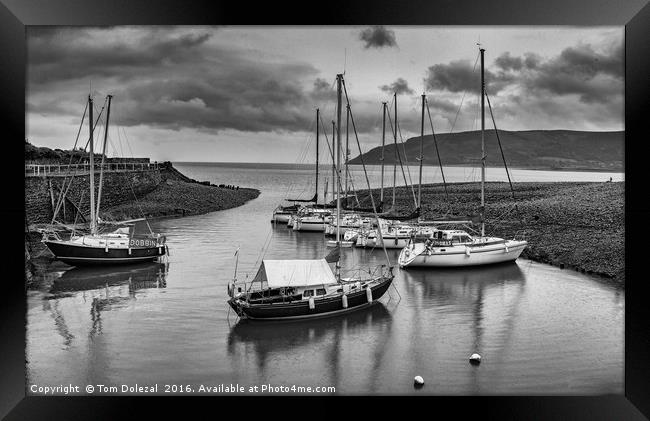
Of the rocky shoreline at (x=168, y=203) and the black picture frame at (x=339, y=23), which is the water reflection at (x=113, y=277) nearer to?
the rocky shoreline at (x=168, y=203)

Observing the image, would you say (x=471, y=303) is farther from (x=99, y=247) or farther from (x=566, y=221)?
(x=99, y=247)

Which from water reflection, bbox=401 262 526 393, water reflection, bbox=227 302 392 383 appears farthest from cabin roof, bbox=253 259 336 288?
water reflection, bbox=401 262 526 393

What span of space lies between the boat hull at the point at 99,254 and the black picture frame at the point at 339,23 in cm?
990

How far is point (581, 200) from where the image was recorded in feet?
67.7

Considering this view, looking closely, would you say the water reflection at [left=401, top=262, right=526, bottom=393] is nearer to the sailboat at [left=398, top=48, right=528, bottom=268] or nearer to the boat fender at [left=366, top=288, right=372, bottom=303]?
the sailboat at [left=398, top=48, right=528, bottom=268]

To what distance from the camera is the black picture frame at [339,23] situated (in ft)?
26.9

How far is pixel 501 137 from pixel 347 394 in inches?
501

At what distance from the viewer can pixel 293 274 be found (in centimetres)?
1237

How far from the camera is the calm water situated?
9.38 metres

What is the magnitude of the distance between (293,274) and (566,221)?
11.5 m

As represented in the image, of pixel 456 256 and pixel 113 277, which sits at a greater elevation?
pixel 456 256

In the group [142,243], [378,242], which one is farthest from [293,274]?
[378,242]

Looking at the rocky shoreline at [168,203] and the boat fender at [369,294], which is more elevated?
the rocky shoreline at [168,203]

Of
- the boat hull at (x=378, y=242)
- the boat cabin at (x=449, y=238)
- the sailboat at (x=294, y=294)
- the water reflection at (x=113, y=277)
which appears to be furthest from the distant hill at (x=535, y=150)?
the water reflection at (x=113, y=277)
